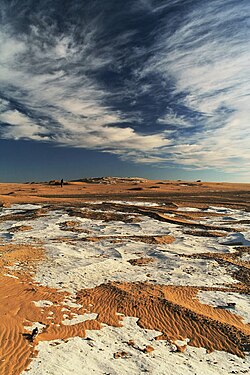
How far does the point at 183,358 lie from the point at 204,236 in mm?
9625

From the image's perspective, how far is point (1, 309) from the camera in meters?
6.82

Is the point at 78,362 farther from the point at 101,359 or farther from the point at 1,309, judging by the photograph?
the point at 1,309

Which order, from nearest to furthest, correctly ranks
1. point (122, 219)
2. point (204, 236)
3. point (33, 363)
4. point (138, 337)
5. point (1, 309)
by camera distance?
point (33, 363) → point (138, 337) → point (1, 309) → point (204, 236) → point (122, 219)

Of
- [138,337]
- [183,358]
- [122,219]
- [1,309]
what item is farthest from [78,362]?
[122,219]

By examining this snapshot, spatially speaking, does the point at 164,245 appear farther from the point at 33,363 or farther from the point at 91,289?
the point at 33,363

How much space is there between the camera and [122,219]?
18547 mm

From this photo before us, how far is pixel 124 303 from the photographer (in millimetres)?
7293

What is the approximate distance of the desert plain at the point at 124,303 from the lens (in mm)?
5168

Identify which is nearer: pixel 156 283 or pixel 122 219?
pixel 156 283

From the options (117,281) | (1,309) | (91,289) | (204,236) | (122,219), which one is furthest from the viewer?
(122,219)

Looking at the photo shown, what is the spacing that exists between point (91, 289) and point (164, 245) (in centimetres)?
528

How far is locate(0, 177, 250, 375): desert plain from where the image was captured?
5168 mm

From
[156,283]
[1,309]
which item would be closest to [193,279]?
[156,283]

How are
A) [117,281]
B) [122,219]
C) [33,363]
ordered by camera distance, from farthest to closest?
[122,219] → [117,281] → [33,363]
